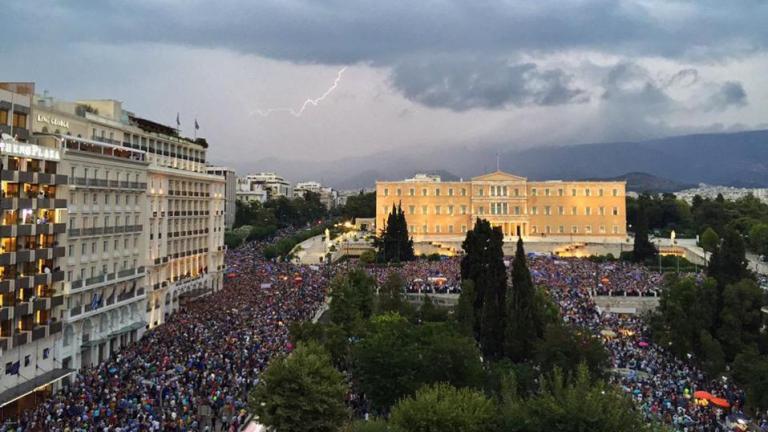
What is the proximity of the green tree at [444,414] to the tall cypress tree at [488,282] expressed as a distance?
17916 mm

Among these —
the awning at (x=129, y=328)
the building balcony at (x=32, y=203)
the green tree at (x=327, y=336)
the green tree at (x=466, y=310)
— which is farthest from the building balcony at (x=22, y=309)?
the green tree at (x=466, y=310)

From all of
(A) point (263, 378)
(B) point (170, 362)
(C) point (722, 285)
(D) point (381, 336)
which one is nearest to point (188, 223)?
(B) point (170, 362)

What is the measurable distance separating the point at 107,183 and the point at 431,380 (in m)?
25.2

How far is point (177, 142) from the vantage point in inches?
2378

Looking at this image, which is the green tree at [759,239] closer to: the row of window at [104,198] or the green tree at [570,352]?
the green tree at [570,352]

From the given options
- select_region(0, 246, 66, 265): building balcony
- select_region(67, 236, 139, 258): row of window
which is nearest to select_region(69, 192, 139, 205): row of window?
select_region(67, 236, 139, 258): row of window

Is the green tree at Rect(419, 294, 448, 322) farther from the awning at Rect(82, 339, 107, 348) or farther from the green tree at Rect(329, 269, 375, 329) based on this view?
the awning at Rect(82, 339, 107, 348)

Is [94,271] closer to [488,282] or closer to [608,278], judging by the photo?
[488,282]

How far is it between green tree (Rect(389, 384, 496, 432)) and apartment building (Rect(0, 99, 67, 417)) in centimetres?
1907

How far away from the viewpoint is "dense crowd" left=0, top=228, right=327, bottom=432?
84.4 ft

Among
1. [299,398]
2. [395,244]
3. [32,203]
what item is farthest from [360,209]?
[299,398]

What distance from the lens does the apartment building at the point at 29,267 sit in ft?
100

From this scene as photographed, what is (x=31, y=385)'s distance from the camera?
101 ft

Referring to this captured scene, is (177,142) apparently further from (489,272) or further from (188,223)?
(489,272)
